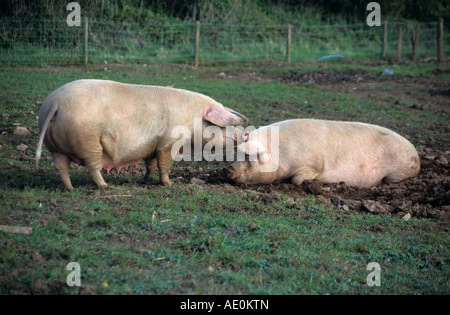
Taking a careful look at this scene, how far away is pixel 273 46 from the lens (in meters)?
19.5

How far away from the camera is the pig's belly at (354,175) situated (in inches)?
276

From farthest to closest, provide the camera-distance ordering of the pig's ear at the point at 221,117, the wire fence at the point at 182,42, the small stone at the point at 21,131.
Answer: the wire fence at the point at 182,42, the small stone at the point at 21,131, the pig's ear at the point at 221,117

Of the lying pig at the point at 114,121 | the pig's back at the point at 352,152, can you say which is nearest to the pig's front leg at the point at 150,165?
the lying pig at the point at 114,121

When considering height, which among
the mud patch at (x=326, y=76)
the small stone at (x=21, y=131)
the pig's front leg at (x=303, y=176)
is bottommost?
the pig's front leg at (x=303, y=176)

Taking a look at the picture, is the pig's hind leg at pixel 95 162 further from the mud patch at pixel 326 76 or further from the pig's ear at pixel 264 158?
the mud patch at pixel 326 76

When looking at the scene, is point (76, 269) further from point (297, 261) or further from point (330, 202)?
point (330, 202)

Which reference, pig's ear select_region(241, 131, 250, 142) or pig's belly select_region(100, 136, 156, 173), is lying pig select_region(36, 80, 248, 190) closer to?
pig's belly select_region(100, 136, 156, 173)

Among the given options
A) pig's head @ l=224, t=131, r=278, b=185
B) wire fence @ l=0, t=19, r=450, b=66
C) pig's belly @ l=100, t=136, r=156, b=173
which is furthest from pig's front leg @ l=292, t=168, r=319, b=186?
Result: wire fence @ l=0, t=19, r=450, b=66

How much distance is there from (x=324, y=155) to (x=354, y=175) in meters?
0.52

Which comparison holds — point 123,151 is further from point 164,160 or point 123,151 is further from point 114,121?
point 164,160

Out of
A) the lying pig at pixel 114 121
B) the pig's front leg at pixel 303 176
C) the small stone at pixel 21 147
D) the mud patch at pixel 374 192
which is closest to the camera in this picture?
the lying pig at pixel 114 121

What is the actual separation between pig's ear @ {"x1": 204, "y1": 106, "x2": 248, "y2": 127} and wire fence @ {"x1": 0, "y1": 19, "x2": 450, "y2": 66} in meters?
8.13

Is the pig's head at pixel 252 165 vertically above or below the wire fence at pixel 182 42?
below

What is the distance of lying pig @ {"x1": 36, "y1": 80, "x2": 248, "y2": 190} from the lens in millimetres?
5461
